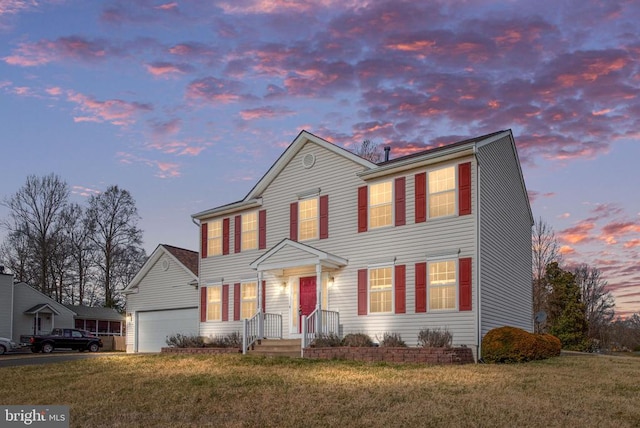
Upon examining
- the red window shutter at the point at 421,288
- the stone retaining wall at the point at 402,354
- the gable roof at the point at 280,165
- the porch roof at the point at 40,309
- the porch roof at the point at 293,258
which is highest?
the gable roof at the point at 280,165

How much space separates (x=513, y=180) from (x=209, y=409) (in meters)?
15.4

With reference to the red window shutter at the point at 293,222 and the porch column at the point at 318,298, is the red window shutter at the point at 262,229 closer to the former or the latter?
the red window shutter at the point at 293,222

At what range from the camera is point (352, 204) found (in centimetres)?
2156

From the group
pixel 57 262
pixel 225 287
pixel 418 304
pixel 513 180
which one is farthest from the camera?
pixel 57 262

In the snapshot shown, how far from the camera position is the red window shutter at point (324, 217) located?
22.2 meters

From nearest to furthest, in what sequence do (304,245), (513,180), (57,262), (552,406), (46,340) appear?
(552,406) → (304,245) → (513,180) → (46,340) → (57,262)

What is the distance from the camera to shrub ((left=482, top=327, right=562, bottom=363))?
56.5 feet

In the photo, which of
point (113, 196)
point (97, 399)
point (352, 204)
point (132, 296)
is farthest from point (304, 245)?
point (113, 196)

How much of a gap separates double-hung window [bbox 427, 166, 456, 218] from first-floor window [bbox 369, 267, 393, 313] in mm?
2371

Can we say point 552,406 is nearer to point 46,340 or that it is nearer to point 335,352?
point 335,352

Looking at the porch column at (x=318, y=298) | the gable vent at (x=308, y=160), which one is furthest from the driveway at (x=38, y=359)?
the gable vent at (x=308, y=160)

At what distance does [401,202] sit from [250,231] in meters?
7.14

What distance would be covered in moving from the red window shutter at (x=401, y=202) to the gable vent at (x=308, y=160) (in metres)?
3.82

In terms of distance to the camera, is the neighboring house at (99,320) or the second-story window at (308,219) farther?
the neighboring house at (99,320)
